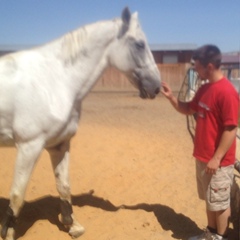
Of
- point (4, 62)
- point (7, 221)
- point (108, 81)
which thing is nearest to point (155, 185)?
point (7, 221)

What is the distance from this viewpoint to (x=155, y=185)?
4785 mm

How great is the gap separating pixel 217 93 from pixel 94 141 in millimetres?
4021

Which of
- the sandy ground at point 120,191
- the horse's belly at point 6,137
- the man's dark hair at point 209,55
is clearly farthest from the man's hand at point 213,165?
the horse's belly at point 6,137

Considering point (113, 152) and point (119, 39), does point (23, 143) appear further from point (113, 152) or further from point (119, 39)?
point (113, 152)

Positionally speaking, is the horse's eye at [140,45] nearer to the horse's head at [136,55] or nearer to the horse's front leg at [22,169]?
the horse's head at [136,55]

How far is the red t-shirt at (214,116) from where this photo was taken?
9.20 ft

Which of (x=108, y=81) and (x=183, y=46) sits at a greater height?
(x=183, y=46)

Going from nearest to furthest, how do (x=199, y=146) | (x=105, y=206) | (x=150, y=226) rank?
(x=199, y=146), (x=150, y=226), (x=105, y=206)

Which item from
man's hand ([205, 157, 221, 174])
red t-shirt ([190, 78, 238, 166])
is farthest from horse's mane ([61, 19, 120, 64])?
man's hand ([205, 157, 221, 174])

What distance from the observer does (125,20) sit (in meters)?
3.19

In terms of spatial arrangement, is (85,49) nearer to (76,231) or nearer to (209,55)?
(209,55)

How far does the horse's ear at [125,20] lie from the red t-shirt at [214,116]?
947mm

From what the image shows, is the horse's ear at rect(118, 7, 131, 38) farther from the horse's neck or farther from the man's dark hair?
the man's dark hair

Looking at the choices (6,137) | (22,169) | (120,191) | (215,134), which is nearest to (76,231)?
(22,169)
